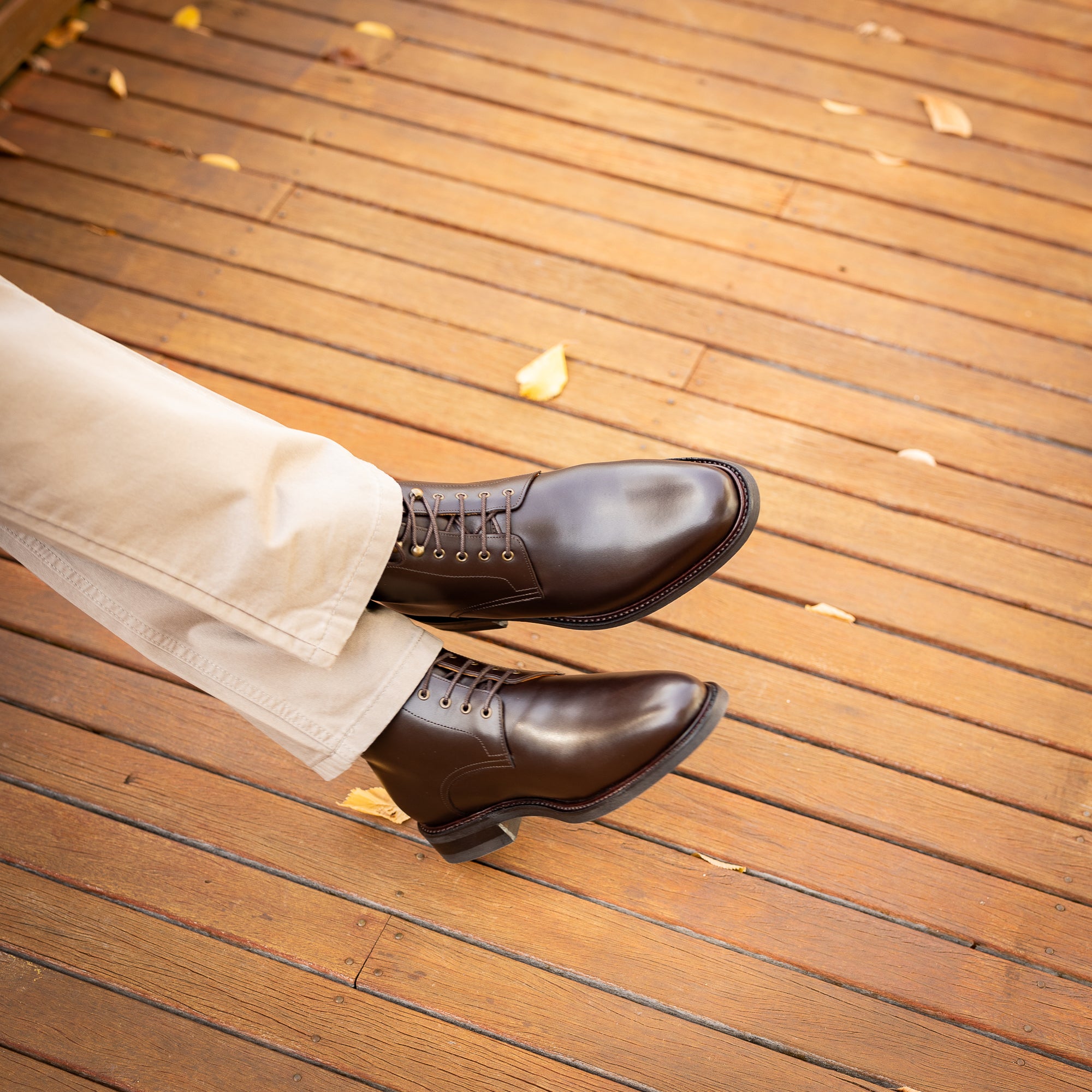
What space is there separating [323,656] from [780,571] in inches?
29.4

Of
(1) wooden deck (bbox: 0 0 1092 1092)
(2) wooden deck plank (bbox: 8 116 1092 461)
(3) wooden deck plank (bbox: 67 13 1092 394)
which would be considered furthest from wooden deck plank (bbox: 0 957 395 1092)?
(3) wooden deck plank (bbox: 67 13 1092 394)

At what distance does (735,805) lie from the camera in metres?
1.25

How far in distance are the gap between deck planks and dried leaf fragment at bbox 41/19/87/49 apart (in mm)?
1367

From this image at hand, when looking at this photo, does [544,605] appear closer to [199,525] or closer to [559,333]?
[199,525]

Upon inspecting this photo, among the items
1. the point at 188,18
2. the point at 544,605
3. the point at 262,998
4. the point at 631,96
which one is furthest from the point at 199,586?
the point at 188,18

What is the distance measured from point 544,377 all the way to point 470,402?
13 centimetres

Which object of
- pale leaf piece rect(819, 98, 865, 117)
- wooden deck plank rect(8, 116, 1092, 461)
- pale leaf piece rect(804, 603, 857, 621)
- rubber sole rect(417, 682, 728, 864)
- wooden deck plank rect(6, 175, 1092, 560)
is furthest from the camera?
pale leaf piece rect(819, 98, 865, 117)

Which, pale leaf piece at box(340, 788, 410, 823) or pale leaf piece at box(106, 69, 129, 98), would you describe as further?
pale leaf piece at box(106, 69, 129, 98)

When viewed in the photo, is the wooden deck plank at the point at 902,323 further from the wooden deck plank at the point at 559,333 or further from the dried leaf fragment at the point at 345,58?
the dried leaf fragment at the point at 345,58

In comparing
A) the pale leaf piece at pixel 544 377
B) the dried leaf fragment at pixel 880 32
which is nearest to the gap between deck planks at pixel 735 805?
the pale leaf piece at pixel 544 377

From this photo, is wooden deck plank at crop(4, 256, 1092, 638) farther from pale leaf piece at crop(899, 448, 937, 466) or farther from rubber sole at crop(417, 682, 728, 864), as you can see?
rubber sole at crop(417, 682, 728, 864)

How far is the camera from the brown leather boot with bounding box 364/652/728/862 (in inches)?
40.1

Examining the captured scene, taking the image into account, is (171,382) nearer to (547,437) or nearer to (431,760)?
(431,760)

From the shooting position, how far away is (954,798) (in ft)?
4.12
